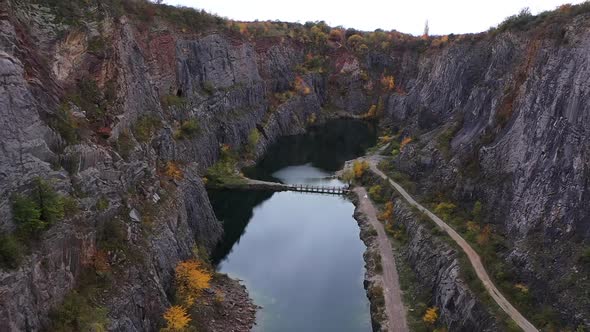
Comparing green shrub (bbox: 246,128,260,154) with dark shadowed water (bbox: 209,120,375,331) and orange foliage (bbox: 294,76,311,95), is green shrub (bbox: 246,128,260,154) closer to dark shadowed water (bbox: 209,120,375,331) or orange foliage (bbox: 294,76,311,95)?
dark shadowed water (bbox: 209,120,375,331)

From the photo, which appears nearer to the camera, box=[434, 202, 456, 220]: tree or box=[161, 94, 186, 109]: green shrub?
box=[434, 202, 456, 220]: tree

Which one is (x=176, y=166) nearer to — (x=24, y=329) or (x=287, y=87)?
(x=24, y=329)

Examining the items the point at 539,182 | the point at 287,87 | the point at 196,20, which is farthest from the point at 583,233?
the point at 287,87

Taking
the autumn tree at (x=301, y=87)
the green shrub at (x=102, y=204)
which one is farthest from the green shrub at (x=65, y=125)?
the autumn tree at (x=301, y=87)

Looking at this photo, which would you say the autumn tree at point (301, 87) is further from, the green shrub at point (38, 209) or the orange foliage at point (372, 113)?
the green shrub at point (38, 209)

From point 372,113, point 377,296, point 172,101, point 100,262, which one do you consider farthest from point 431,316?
point 372,113

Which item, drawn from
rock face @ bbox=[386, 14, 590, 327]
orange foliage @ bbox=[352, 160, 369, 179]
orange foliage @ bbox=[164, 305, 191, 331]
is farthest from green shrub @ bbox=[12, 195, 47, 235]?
orange foliage @ bbox=[352, 160, 369, 179]

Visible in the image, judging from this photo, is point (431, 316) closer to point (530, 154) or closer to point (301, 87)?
point (530, 154)

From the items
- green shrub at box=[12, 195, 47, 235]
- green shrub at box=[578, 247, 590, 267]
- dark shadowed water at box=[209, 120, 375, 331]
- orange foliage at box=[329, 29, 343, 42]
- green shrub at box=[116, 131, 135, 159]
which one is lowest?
dark shadowed water at box=[209, 120, 375, 331]
